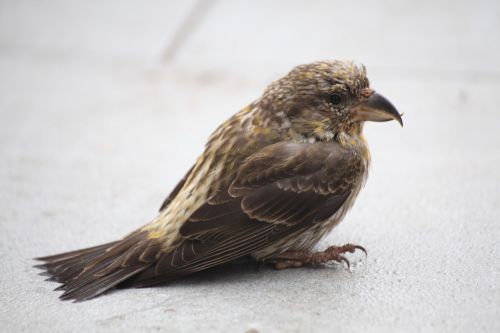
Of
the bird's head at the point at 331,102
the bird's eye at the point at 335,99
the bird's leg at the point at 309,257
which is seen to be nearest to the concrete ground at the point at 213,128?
the bird's leg at the point at 309,257

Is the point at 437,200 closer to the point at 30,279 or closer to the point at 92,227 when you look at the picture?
the point at 92,227

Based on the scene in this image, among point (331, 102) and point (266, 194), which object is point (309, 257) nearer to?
point (266, 194)

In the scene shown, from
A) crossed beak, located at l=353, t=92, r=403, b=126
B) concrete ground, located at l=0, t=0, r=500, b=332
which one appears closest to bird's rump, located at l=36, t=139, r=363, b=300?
concrete ground, located at l=0, t=0, r=500, b=332

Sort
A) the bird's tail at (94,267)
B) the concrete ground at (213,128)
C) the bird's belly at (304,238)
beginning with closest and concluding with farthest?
the concrete ground at (213,128)
the bird's tail at (94,267)
the bird's belly at (304,238)

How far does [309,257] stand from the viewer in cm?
344

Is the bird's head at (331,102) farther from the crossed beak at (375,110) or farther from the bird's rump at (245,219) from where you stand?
the bird's rump at (245,219)

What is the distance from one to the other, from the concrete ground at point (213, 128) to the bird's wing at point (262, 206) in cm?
17

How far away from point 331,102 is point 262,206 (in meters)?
0.70

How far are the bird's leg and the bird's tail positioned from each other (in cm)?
72

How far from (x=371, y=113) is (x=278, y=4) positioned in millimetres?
4872

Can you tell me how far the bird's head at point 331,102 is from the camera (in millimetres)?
3459

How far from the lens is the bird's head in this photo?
3.46m

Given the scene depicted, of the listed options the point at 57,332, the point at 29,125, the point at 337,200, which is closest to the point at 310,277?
the point at 337,200

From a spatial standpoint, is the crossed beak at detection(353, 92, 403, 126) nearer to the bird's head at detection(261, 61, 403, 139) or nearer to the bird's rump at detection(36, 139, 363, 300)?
the bird's head at detection(261, 61, 403, 139)
